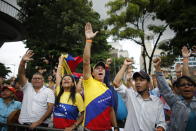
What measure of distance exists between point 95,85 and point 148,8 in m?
11.0

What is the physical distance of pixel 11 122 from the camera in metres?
3.65

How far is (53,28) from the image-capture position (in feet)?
54.1

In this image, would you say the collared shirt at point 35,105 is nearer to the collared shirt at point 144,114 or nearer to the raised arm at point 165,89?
the collared shirt at point 144,114

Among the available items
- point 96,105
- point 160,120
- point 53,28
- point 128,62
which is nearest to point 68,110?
point 96,105

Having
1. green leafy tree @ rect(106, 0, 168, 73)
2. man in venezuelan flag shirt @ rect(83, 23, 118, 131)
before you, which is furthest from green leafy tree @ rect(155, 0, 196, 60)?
man in venezuelan flag shirt @ rect(83, 23, 118, 131)

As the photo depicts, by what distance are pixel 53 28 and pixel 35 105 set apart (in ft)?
44.5

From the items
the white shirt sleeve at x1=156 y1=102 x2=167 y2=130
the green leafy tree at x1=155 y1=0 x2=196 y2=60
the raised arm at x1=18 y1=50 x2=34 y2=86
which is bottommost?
the white shirt sleeve at x1=156 y1=102 x2=167 y2=130

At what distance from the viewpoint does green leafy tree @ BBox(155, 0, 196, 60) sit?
32.6 ft

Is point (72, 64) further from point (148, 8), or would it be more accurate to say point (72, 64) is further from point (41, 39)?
point (41, 39)

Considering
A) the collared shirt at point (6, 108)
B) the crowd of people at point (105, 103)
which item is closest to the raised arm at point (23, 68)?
the crowd of people at point (105, 103)

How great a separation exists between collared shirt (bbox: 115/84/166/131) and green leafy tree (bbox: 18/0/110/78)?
43.3ft

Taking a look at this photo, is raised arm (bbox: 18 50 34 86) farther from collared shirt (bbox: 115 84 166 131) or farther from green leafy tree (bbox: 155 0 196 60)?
green leafy tree (bbox: 155 0 196 60)

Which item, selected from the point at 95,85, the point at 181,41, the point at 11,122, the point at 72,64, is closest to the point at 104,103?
the point at 95,85

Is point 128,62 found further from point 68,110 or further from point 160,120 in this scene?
point 68,110
